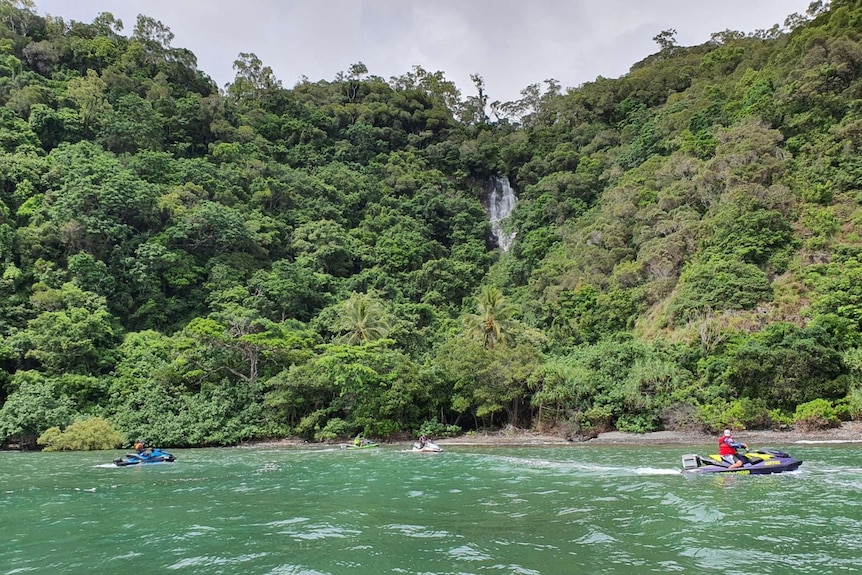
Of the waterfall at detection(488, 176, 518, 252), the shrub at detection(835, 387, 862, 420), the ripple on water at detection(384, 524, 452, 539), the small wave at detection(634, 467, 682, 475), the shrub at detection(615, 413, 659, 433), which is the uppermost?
the waterfall at detection(488, 176, 518, 252)

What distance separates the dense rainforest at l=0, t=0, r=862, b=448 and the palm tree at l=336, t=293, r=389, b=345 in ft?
0.79

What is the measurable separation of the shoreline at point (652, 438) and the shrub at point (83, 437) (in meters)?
8.17

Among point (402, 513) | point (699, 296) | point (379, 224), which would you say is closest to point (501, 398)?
point (699, 296)

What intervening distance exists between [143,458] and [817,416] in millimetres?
30505

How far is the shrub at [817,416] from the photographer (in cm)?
2567

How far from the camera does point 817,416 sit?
2581 cm

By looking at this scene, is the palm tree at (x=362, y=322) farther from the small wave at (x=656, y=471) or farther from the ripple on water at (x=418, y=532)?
the ripple on water at (x=418, y=532)

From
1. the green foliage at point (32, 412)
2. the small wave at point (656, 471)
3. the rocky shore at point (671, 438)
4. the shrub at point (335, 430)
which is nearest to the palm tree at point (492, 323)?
the rocky shore at point (671, 438)

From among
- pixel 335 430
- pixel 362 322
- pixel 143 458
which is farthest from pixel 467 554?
pixel 362 322

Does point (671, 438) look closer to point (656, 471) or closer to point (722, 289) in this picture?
point (722, 289)

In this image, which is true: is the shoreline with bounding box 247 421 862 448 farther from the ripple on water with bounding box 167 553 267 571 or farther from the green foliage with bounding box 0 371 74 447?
the ripple on water with bounding box 167 553 267 571

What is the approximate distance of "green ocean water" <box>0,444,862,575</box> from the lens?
8609mm

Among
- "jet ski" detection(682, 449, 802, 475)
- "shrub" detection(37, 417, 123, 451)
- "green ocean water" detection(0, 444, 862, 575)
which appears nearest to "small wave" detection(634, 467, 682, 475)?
"green ocean water" detection(0, 444, 862, 575)

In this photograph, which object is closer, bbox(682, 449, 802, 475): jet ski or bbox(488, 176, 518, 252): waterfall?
bbox(682, 449, 802, 475): jet ski
